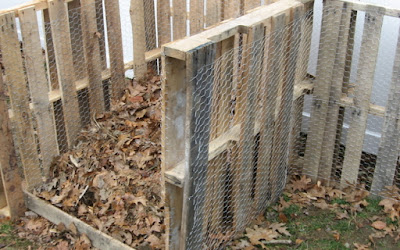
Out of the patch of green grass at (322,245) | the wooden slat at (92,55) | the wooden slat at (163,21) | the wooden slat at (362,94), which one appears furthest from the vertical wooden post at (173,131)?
the wooden slat at (163,21)

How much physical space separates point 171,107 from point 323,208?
2241mm

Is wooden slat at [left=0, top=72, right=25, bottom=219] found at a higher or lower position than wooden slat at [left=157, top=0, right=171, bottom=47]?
lower

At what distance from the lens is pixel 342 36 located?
472cm

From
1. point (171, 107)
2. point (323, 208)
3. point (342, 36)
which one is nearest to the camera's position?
point (171, 107)

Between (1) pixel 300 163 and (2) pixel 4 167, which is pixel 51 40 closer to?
(2) pixel 4 167

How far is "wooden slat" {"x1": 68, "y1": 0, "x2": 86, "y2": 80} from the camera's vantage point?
5.25 metres

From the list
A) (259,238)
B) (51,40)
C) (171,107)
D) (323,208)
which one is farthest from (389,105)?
(51,40)

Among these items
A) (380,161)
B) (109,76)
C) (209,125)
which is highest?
(209,125)

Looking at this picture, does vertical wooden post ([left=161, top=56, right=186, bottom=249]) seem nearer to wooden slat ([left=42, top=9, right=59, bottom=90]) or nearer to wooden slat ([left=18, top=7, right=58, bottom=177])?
wooden slat ([left=18, top=7, right=58, bottom=177])

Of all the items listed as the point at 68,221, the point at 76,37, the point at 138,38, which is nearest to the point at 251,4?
the point at 138,38

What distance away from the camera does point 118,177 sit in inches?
202

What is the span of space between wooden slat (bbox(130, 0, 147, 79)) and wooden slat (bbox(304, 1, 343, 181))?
2.20m

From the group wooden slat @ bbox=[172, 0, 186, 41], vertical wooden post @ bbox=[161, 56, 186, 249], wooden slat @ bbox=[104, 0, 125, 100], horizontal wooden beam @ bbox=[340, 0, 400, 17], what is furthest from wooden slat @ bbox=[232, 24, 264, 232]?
wooden slat @ bbox=[172, 0, 186, 41]

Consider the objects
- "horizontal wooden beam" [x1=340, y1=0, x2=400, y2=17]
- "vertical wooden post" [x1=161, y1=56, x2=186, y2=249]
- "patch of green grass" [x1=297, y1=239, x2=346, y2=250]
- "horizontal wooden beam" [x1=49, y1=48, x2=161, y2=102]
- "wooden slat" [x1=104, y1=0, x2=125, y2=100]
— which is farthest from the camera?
"wooden slat" [x1=104, y1=0, x2=125, y2=100]
